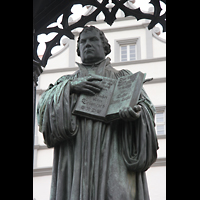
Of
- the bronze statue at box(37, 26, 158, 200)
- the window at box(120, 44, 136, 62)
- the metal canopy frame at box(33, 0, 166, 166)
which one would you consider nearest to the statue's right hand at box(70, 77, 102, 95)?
the bronze statue at box(37, 26, 158, 200)

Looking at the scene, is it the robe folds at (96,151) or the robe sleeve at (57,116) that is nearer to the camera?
the robe folds at (96,151)

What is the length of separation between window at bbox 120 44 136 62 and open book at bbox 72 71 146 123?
61.0 ft

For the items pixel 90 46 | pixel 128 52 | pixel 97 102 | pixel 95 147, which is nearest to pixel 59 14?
pixel 90 46

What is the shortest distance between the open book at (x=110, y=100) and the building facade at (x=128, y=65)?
1663 cm

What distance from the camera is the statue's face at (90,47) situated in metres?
8.39

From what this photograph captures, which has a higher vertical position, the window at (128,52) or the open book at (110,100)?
the window at (128,52)

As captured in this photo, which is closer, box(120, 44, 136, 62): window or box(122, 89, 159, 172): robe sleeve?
box(122, 89, 159, 172): robe sleeve

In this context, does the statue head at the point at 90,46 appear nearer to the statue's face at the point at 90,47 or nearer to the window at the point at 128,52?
the statue's face at the point at 90,47

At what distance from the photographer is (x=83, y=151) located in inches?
301

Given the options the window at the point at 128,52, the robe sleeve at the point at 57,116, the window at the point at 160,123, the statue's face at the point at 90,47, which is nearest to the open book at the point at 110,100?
the robe sleeve at the point at 57,116

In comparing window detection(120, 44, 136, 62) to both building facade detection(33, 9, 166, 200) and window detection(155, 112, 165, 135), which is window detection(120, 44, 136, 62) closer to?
building facade detection(33, 9, 166, 200)

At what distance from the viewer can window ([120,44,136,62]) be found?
26.6 metres

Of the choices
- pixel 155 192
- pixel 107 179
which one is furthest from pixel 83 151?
pixel 155 192
